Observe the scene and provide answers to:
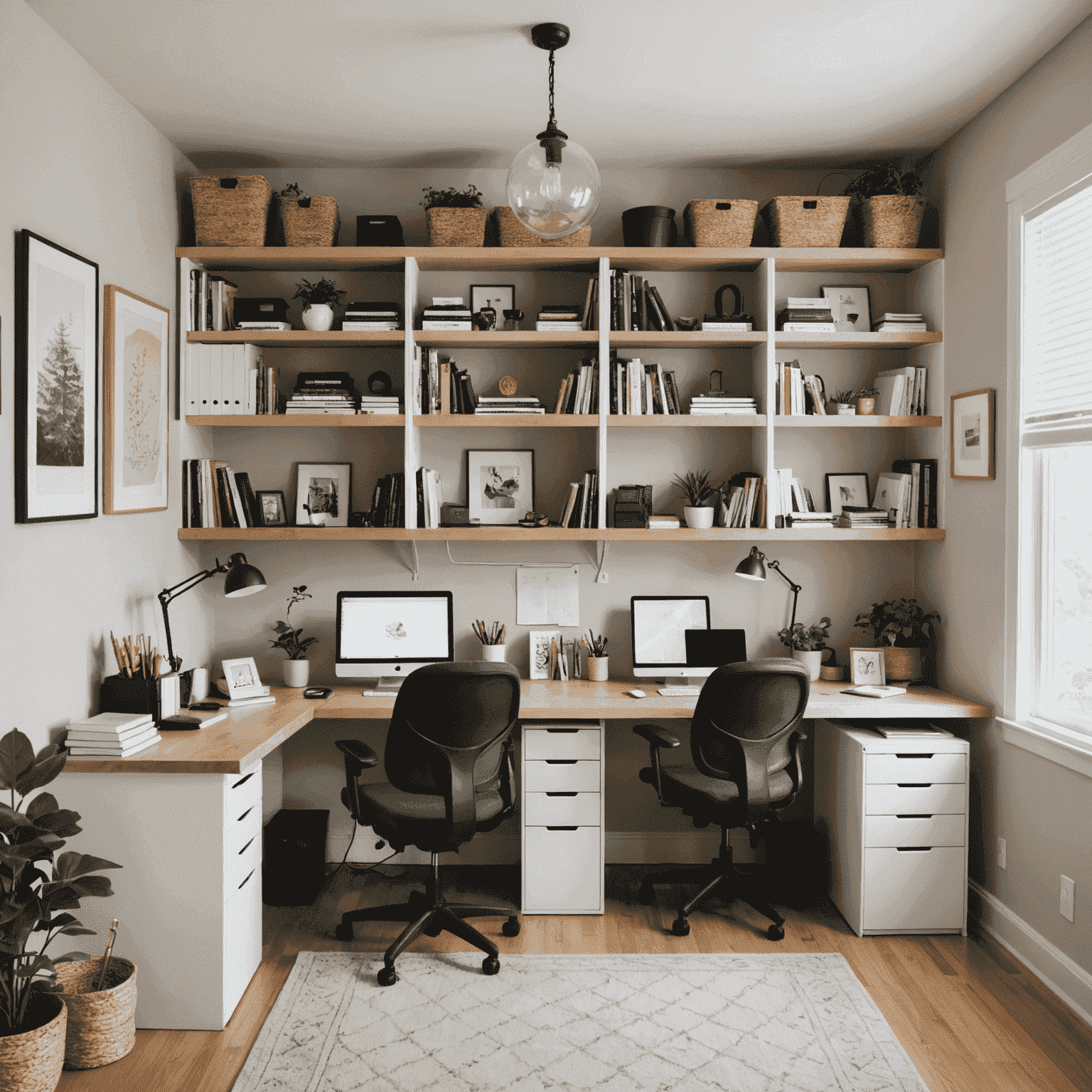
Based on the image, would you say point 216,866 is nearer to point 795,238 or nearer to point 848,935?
point 848,935

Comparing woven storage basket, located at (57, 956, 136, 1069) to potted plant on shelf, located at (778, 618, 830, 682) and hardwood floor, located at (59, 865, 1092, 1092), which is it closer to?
hardwood floor, located at (59, 865, 1092, 1092)

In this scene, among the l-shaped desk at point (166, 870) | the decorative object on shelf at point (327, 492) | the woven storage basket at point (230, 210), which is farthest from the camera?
the decorative object on shelf at point (327, 492)

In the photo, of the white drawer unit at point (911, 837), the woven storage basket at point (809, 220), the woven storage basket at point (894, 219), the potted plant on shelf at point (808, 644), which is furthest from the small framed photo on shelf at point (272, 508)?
the woven storage basket at point (894, 219)

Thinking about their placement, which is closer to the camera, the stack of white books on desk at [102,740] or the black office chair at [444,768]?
the stack of white books on desk at [102,740]

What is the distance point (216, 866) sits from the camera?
8.46 ft

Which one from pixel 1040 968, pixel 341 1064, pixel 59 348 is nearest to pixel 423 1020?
pixel 341 1064

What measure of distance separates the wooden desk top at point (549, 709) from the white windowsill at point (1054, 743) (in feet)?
0.56

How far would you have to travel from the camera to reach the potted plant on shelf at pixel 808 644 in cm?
374

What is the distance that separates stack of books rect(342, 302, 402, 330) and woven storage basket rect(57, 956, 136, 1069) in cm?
240

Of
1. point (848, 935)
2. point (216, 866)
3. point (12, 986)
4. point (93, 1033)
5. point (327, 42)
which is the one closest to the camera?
point (12, 986)

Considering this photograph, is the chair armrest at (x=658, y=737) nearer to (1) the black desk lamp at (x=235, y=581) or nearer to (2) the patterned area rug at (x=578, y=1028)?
(2) the patterned area rug at (x=578, y=1028)

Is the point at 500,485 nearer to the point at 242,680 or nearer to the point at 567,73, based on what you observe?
the point at 242,680

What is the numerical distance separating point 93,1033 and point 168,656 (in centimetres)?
131

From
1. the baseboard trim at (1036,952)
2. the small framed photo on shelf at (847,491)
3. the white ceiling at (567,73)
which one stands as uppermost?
the white ceiling at (567,73)
